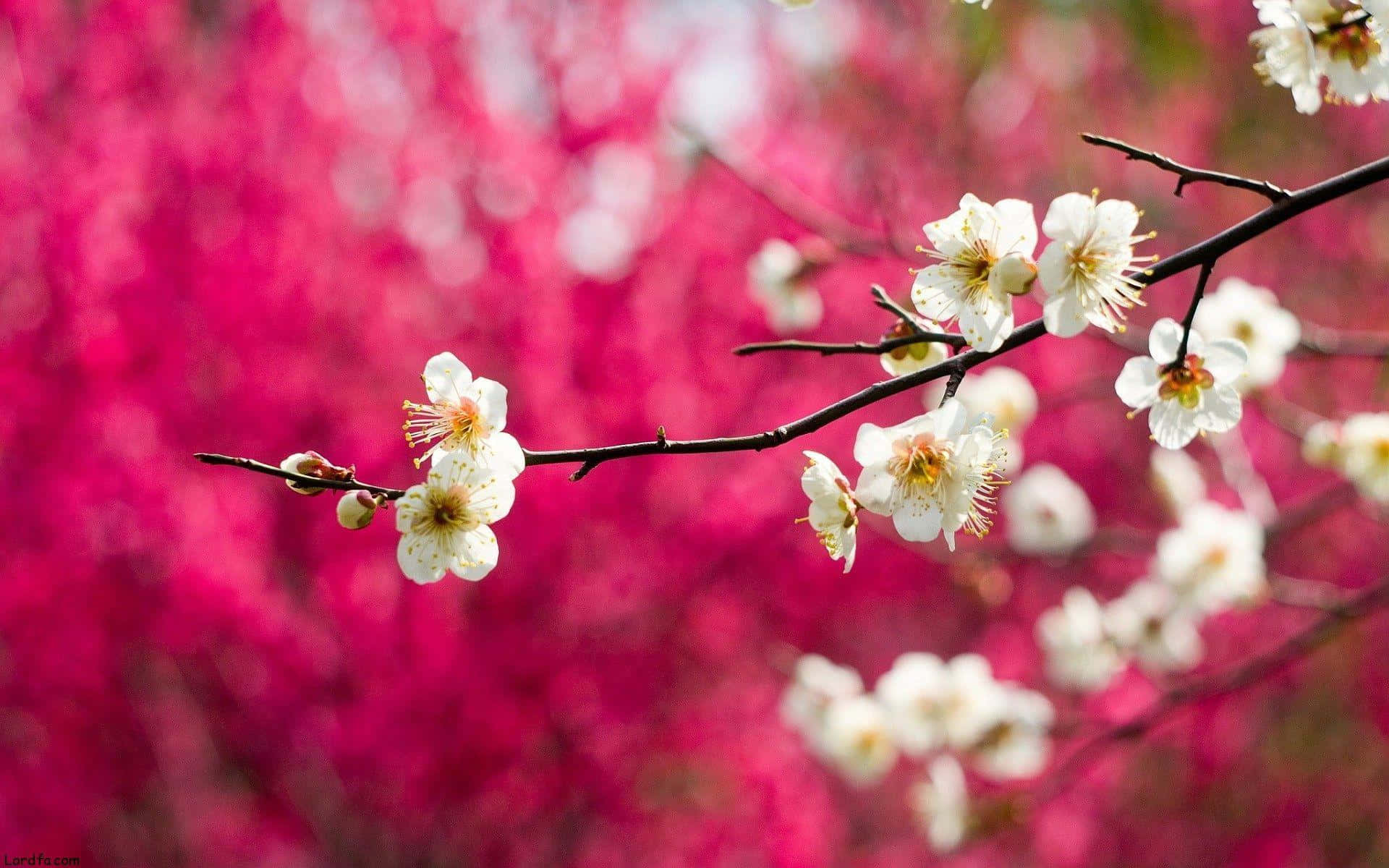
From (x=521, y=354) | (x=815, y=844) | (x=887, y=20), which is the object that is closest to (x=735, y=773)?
(x=815, y=844)

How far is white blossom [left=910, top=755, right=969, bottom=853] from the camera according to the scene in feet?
8.18

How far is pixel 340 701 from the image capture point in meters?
3.02

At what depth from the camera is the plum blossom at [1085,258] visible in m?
1.03

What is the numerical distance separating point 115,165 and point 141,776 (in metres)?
2.09

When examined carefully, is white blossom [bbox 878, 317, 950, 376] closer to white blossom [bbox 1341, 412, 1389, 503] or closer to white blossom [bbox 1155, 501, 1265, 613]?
white blossom [bbox 1341, 412, 1389, 503]

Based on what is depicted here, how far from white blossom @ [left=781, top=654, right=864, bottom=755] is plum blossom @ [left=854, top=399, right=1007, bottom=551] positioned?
5.18 ft

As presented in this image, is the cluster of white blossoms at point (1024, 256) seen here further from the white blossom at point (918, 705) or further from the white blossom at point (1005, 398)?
the white blossom at point (918, 705)

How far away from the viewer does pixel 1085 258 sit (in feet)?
3.54

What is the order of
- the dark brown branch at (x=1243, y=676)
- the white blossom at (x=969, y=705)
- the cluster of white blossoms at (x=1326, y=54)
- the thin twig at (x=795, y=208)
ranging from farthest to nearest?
the white blossom at (x=969, y=705) → the dark brown branch at (x=1243, y=676) → the thin twig at (x=795, y=208) → the cluster of white blossoms at (x=1326, y=54)

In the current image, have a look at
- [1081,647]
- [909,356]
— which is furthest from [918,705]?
[909,356]

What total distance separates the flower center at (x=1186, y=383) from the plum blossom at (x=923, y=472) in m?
0.19

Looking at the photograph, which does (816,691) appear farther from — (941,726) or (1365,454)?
(1365,454)

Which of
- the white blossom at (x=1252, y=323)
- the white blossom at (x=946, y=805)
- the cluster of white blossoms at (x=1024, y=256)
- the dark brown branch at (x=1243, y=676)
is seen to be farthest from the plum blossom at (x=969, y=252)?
the white blossom at (x=946, y=805)

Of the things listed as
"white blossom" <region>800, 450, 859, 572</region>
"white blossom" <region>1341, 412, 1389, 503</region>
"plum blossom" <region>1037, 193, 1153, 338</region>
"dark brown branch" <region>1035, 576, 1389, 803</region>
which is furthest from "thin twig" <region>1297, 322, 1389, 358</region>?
"white blossom" <region>800, 450, 859, 572</region>
